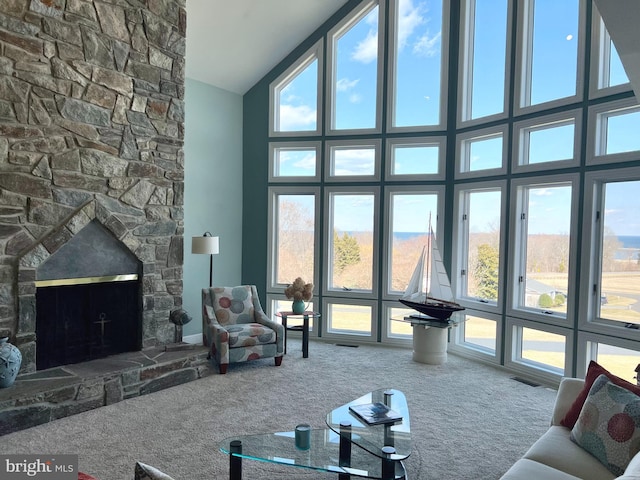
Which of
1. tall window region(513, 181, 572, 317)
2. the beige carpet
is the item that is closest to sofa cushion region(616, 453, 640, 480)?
the beige carpet

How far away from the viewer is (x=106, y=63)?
4594 mm

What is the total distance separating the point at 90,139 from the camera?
450 centimetres

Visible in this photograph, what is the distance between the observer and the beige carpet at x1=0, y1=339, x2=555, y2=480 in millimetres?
3178

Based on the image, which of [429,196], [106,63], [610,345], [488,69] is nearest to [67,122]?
[106,63]

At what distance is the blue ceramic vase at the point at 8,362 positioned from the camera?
3.69 m

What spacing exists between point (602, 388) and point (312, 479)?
1907mm

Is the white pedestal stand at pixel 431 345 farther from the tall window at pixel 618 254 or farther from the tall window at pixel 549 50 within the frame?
the tall window at pixel 549 50

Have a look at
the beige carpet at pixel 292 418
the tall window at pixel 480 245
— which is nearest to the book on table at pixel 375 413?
the beige carpet at pixel 292 418

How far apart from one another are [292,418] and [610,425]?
2458 millimetres

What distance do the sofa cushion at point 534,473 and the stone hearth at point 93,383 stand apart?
3.52 m

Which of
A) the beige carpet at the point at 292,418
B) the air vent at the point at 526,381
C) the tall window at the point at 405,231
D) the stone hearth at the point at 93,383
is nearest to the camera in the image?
the beige carpet at the point at 292,418

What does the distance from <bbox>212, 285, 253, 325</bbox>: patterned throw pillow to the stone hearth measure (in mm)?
558

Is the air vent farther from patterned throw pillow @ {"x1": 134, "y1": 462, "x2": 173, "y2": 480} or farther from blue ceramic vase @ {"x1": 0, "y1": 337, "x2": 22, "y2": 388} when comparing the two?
blue ceramic vase @ {"x1": 0, "y1": 337, "x2": 22, "y2": 388}

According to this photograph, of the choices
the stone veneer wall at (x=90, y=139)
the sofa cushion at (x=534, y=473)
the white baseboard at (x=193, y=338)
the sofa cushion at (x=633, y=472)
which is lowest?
the white baseboard at (x=193, y=338)
